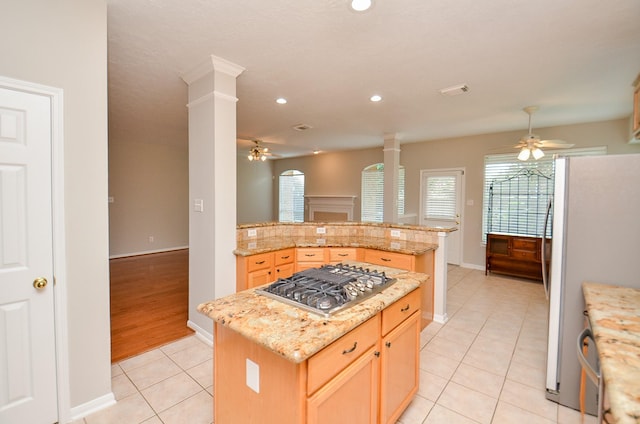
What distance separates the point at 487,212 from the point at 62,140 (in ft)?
20.6

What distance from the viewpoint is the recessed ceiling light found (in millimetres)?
1819

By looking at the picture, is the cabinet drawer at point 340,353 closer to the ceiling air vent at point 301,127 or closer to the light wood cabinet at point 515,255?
the ceiling air vent at point 301,127

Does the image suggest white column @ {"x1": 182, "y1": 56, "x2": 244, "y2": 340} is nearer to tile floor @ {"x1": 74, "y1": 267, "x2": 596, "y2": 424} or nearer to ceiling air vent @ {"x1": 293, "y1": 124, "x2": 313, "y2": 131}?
tile floor @ {"x1": 74, "y1": 267, "x2": 596, "y2": 424}

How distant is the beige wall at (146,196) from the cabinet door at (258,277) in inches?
192

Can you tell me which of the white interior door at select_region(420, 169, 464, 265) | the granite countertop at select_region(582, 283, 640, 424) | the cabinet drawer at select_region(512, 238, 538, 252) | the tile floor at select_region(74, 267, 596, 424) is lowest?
the tile floor at select_region(74, 267, 596, 424)

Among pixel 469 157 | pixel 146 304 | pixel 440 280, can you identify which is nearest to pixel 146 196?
pixel 146 304

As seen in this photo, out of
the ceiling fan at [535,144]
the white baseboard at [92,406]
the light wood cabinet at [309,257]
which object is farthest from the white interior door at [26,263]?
Result: the ceiling fan at [535,144]

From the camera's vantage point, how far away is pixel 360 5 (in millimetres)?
1857

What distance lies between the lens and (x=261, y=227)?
3686 millimetres

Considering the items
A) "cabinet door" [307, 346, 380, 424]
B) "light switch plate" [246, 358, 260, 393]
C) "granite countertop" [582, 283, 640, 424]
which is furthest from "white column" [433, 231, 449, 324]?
"light switch plate" [246, 358, 260, 393]

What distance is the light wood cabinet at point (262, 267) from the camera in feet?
9.44

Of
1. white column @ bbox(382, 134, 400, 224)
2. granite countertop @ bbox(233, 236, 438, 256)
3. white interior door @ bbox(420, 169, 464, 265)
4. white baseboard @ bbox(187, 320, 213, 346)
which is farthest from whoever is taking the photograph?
white interior door @ bbox(420, 169, 464, 265)

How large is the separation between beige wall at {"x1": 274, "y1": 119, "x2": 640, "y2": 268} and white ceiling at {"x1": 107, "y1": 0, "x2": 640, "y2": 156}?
13.5 inches

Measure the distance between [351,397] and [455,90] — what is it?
3294 millimetres
